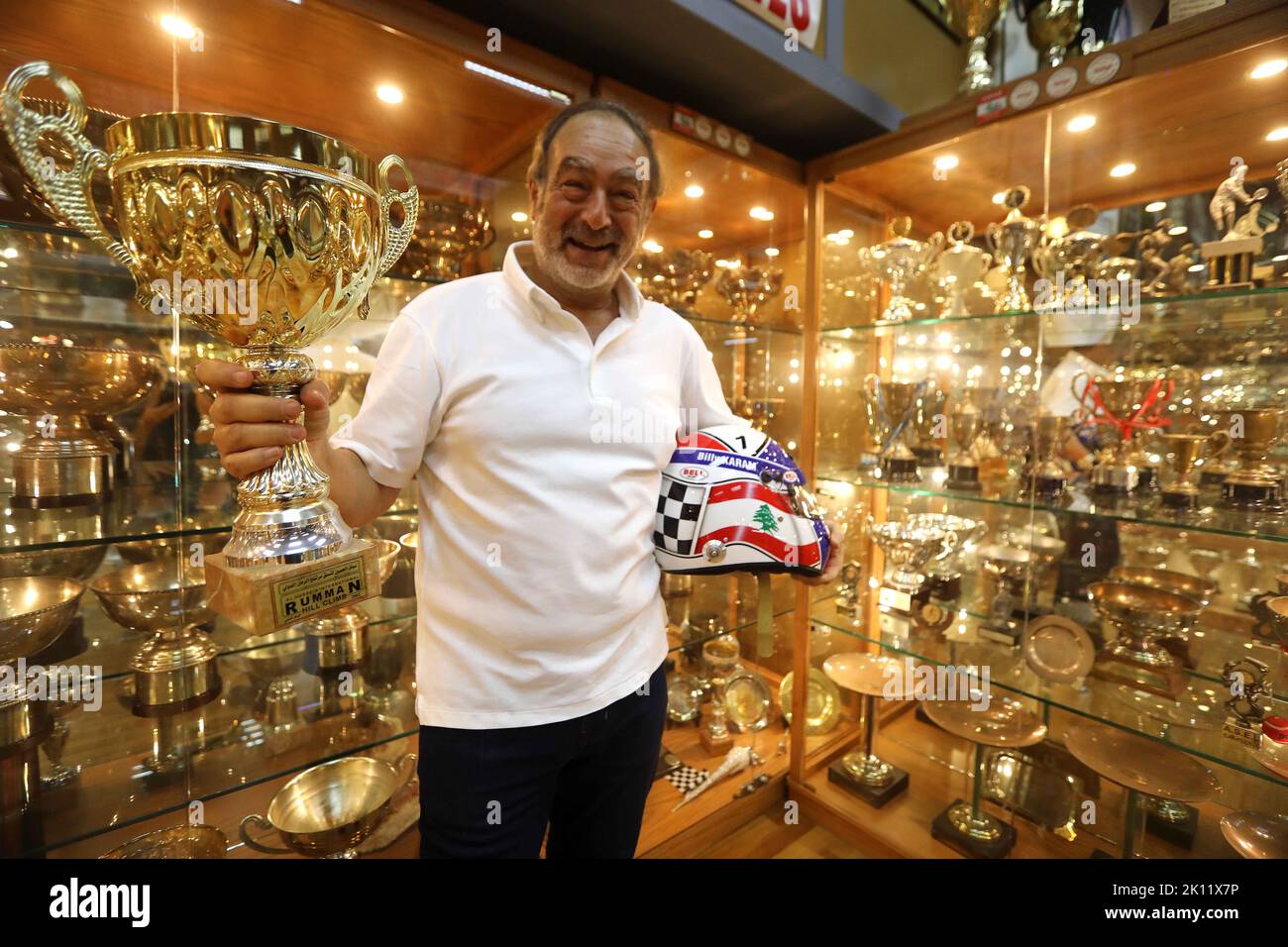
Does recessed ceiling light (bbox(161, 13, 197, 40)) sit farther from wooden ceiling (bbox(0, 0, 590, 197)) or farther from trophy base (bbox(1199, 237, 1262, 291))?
trophy base (bbox(1199, 237, 1262, 291))

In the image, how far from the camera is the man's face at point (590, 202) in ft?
3.10

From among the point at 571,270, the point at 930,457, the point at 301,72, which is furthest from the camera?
the point at 930,457

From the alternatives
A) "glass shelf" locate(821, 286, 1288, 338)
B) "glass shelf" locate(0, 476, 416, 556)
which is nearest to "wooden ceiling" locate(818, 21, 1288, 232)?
"glass shelf" locate(821, 286, 1288, 338)

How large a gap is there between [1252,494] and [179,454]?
2.47 metres

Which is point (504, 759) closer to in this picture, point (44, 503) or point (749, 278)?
point (44, 503)

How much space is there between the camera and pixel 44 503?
3.26ft

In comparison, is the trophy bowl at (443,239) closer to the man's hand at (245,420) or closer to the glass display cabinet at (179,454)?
the glass display cabinet at (179,454)

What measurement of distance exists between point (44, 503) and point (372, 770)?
0.90 meters

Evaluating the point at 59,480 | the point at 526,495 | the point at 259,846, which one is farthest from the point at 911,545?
the point at 59,480

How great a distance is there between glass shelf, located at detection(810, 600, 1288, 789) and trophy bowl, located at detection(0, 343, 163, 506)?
201cm

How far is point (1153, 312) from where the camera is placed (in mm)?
1557

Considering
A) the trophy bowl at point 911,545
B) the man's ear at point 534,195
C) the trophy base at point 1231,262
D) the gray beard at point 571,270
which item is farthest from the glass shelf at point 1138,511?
the man's ear at point 534,195

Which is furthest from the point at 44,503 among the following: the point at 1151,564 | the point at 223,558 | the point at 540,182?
the point at 1151,564

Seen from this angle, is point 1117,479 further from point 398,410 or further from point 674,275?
point 398,410
